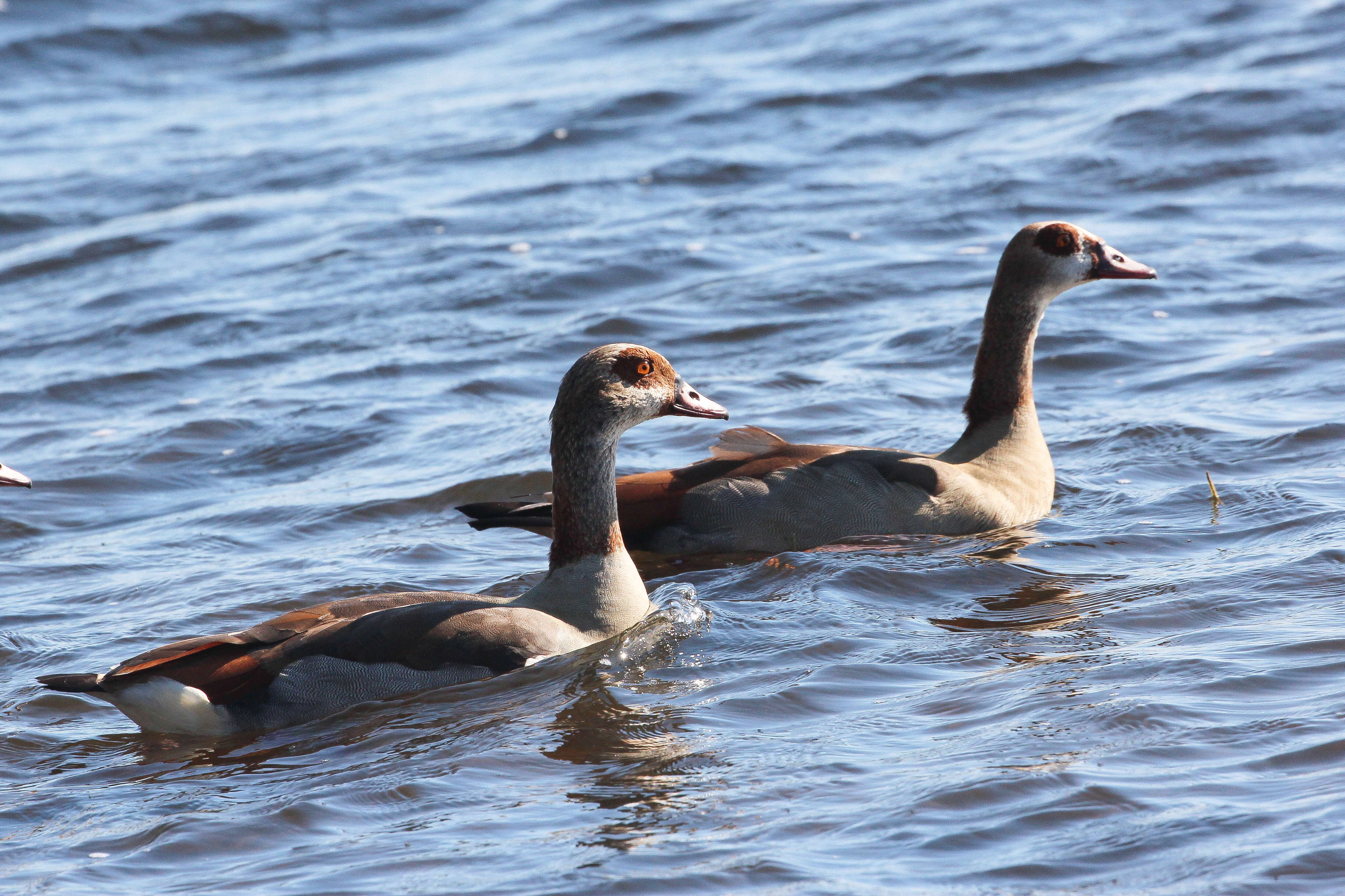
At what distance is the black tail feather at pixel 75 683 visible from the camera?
5941 millimetres

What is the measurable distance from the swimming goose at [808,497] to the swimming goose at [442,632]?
1040 millimetres

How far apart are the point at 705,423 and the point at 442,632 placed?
4.17 meters

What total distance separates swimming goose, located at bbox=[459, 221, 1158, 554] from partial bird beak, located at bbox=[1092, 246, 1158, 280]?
51 centimetres

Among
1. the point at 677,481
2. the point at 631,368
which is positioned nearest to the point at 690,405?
the point at 631,368

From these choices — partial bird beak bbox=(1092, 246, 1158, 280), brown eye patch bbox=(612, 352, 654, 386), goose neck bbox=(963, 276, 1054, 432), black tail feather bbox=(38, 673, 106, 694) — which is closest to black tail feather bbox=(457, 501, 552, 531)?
brown eye patch bbox=(612, 352, 654, 386)

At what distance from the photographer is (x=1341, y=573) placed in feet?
22.3

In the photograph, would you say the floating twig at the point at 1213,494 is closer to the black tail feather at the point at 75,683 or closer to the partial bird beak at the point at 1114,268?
the partial bird beak at the point at 1114,268

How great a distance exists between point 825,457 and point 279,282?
7250mm

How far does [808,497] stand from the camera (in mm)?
7809

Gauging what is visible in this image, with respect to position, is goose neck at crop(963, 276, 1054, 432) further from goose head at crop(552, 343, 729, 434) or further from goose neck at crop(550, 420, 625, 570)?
goose neck at crop(550, 420, 625, 570)

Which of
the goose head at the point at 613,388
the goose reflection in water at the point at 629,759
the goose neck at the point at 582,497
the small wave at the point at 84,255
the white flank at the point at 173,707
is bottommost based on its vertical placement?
the goose reflection in water at the point at 629,759

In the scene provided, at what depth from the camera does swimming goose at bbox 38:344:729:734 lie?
605 centimetres

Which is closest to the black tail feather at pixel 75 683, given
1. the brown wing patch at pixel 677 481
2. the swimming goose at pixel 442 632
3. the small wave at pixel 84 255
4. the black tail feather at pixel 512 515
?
the swimming goose at pixel 442 632

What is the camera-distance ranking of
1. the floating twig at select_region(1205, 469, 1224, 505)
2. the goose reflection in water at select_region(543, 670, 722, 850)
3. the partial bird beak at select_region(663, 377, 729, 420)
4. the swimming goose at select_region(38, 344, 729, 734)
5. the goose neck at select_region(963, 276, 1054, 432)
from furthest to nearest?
the goose neck at select_region(963, 276, 1054, 432), the floating twig at select_region(1205, 469, 1224, 505), the partial bird beak at select_region(663, 377, 729, 420), the swimming goose at select_region(38, 344, 729, 734), the goose reflection in water at select_region(543, 670, 722, 850)
